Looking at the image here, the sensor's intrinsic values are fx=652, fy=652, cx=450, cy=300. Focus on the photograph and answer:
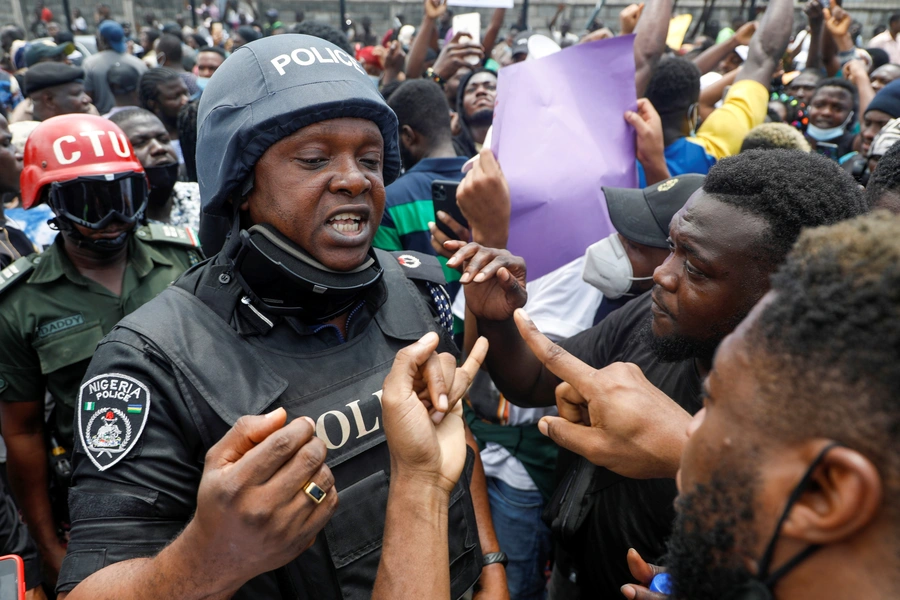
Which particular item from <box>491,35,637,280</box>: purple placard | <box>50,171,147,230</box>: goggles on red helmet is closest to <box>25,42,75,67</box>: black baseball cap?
<box>50,171,147,230</box>: goggles on red helmet

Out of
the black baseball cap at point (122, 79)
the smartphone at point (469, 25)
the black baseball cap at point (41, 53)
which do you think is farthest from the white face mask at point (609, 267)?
the black baseball cap at point (41, 53)

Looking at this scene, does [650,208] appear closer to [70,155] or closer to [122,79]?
[70,155]

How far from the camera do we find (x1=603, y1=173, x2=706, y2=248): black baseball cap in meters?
2.56

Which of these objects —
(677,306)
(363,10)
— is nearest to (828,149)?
(677,306)

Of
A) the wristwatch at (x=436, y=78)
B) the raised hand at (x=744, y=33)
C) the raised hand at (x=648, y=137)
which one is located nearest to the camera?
the raised hand at (x=648, y=137)

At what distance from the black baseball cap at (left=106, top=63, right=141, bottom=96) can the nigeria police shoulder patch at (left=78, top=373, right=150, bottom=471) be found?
629cm

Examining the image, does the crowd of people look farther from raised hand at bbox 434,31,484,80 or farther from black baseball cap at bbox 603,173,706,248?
raised hand at bbox 434,31,484,80

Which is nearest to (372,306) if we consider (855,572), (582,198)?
(582,198)

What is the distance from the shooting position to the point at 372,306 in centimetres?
201

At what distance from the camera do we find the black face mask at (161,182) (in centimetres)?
389

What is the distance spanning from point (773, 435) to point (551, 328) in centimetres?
176

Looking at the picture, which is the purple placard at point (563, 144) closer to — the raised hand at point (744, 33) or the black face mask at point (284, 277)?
the black face mask at point (284, 277)

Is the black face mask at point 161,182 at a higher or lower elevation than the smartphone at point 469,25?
lower

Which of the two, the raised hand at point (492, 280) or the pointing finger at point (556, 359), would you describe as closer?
the pointing finger at point (556, 359)
